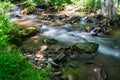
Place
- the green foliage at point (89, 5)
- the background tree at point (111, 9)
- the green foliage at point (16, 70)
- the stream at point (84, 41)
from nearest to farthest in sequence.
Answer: the green foliage at point (16, 70) → the stream at point (84, 41) → the background tree at point (111, 9) → the green foliage at point (89, 5)

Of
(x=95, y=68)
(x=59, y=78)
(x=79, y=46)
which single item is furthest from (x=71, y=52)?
(x=59, y=78)

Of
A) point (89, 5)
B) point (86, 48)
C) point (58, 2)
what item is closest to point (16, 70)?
point (86, 48)

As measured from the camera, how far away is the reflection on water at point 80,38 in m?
9.77

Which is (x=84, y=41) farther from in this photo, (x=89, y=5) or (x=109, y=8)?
(x=89, y=5)

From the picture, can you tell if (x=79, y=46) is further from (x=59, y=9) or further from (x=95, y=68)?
(x=59, y=9)

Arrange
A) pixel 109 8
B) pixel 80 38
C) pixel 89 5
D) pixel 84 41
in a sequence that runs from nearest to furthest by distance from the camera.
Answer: pixel 84 41
pixel 80 38
pixel 109 8
pixel 89 5

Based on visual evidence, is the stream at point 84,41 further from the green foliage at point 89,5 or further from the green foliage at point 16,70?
the green foliage at point 89,5

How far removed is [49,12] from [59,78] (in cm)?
1239

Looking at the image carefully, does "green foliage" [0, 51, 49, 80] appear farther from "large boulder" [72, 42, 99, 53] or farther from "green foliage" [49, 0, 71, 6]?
"green foliage" [49, 0, 71, 6]

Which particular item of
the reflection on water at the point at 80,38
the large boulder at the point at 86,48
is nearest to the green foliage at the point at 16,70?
the large boulder at the point at 86,48

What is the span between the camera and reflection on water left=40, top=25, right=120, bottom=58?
385 inches

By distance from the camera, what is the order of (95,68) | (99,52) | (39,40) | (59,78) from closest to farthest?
1. (59,78)
2. (95,68)
3. (99,52)
4. (39,40)

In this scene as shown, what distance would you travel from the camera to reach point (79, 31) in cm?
1278

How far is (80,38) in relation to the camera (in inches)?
448
